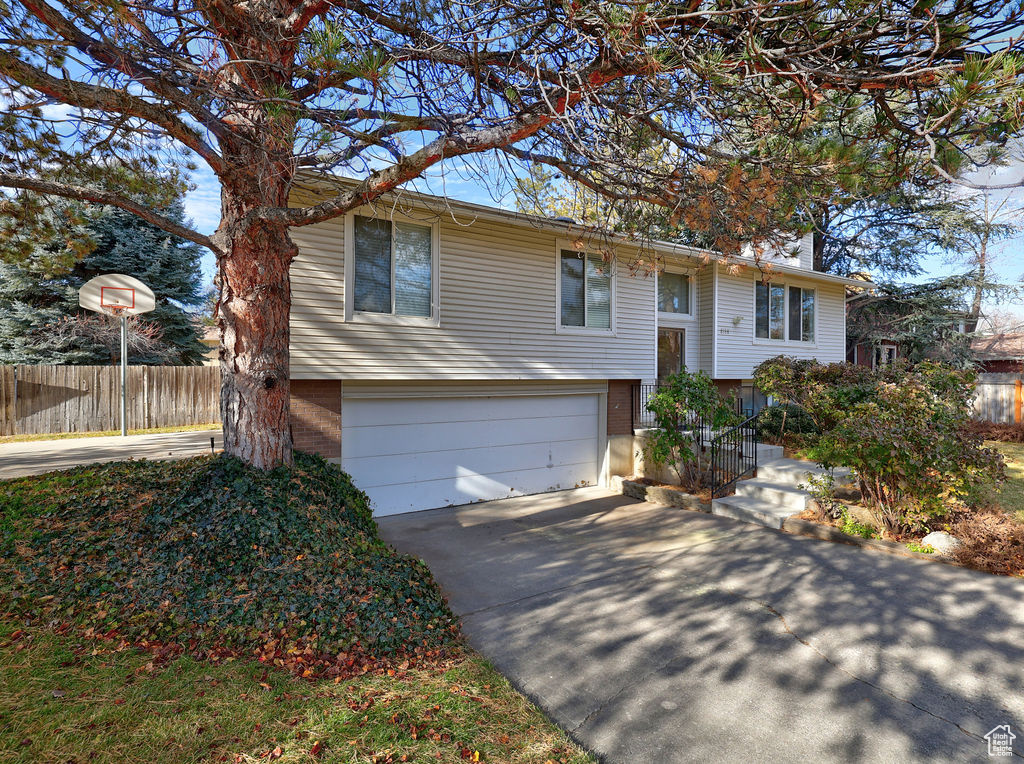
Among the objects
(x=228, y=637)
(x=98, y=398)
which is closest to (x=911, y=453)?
(x=228, y=637)

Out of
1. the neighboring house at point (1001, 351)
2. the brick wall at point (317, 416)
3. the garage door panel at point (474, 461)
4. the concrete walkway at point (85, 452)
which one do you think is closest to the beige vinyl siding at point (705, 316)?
the garage door panel at point (474, 461)

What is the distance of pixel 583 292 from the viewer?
942 centimetres

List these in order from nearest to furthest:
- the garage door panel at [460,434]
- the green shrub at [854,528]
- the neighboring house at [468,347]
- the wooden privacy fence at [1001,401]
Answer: the green shrub at [854,528], the neighboring house at [468,347], the garage door panel at [460,434], the wooden privacy fence at [1001,401]

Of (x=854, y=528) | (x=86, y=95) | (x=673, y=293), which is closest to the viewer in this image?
(x=86, y=95)

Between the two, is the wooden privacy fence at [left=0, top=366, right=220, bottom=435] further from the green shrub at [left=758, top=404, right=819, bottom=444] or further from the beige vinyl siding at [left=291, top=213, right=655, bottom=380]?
the green shrub at [left=758, top=404, right=819, bottom=444]

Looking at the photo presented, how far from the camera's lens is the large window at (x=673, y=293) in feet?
37.1

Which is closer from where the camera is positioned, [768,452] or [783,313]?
[768,452]

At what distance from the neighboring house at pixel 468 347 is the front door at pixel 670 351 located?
0.65 ft

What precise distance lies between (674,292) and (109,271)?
1712 centimetres

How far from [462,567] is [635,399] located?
575cm

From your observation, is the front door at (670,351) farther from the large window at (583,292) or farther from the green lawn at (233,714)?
the green lawn at (233,714)

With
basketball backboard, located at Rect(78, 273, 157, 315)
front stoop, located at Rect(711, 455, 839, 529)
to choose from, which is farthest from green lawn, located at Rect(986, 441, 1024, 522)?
basketball backboard, located at Rect(78, 273, 157, 315)

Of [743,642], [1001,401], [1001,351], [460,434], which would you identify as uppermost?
[1001,351]

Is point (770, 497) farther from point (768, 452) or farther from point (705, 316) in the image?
point (705, 316)
